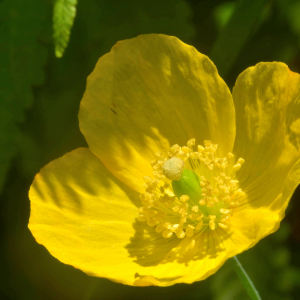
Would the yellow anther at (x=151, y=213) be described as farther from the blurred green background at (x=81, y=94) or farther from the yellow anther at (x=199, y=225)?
the blurred green background at (x=81, y=94)

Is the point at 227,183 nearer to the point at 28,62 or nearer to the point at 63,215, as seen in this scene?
the point at 63,215

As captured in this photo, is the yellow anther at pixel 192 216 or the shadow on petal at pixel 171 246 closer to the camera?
the shadow on petal at pixel 171 246

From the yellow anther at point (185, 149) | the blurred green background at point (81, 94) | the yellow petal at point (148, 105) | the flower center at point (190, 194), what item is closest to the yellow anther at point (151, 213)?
the flower center at point (190, 194)

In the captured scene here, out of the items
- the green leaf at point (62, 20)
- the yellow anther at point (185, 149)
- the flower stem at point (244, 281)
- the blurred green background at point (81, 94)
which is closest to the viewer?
the green leaf at point (62, 20)

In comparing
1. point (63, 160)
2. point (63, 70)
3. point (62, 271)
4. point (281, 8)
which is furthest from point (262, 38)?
point (62, 271)

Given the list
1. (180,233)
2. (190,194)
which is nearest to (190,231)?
(180,233)

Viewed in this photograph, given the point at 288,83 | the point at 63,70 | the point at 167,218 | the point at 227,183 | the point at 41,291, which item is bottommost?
the point at 41,291

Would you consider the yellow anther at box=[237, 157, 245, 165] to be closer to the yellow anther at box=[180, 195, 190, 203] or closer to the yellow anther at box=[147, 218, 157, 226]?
the yellow anther at box=[180, 195, 190, 203]
